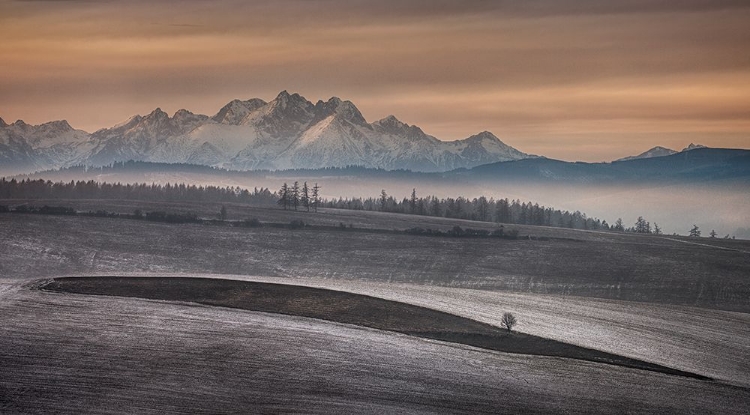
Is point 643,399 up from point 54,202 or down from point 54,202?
down

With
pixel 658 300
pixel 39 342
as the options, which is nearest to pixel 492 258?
pixel 658 300

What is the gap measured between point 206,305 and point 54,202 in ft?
293

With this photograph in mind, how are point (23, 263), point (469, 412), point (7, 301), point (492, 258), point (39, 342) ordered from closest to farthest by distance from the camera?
point (469, 412) → point (39, 342) → point (7, 301) → point (23, 263) → point (492, 258)

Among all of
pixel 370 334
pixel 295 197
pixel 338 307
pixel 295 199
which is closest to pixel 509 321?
pixel 370 334

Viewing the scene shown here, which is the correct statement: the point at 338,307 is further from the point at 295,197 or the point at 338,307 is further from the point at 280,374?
the point at 295,197

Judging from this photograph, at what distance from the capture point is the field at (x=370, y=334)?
4731 centimetres

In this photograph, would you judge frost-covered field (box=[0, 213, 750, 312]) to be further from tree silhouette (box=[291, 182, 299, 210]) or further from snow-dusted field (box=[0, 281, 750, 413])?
snow-dusted field (box=[0, 281, 750, 413])

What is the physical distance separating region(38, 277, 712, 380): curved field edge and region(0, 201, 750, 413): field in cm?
176

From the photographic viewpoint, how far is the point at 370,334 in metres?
63.7

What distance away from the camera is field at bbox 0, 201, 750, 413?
47312 mm

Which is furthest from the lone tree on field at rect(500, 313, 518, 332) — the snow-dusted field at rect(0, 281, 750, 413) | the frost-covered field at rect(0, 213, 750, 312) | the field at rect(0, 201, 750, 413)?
the frost-covered field at rect(0, 213, 750, 312)

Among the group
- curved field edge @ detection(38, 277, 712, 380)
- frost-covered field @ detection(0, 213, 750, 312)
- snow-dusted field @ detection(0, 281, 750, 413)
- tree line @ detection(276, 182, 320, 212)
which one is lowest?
snow-dusted field @ detection(0, 281, 750, 413)

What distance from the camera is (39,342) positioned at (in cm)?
5431

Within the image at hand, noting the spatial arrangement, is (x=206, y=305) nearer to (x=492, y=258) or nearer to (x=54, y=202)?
(x=492, y=258)
